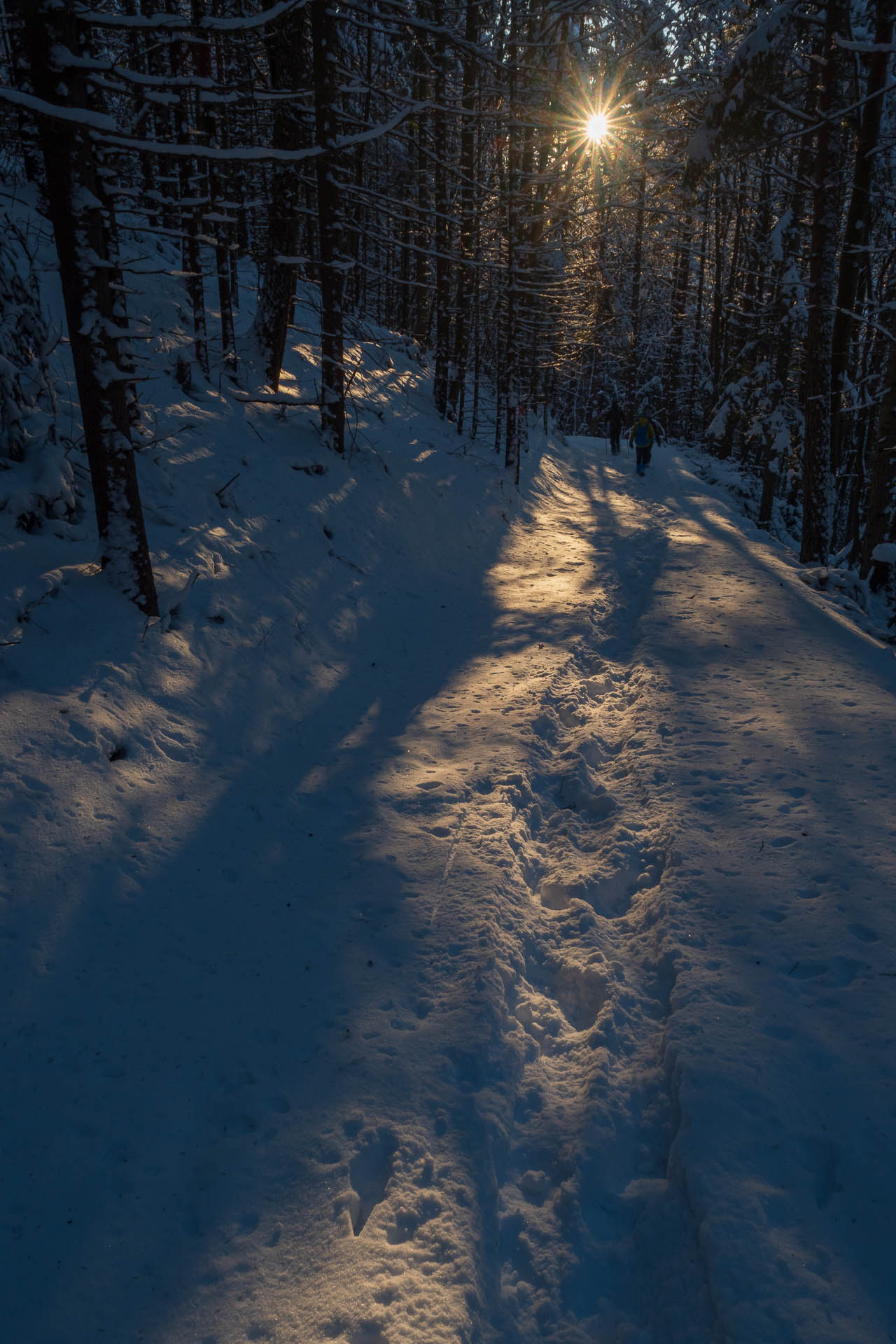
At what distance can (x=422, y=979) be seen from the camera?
12.9 feet

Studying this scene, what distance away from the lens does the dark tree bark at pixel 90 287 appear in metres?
4.65

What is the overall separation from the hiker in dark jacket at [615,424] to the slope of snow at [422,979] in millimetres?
Answer: 21146

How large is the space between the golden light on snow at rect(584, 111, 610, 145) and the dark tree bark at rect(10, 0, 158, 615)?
16879mm

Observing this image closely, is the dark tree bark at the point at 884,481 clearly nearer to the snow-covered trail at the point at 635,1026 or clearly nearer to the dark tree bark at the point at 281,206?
the snow-covered trail at the point at 635,1026

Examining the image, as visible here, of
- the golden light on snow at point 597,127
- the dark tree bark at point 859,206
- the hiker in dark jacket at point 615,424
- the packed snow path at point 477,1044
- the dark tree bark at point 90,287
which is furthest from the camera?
the hiker in dark jacket at point 615,424

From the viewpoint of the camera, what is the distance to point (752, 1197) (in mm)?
2699

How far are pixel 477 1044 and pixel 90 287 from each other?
18.1 ft

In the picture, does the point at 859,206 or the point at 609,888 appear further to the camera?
the point at 859,206

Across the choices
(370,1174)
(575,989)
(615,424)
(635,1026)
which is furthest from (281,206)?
(615,424)

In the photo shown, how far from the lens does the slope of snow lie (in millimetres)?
2611

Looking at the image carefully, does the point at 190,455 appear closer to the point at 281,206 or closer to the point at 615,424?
the point at 281,206

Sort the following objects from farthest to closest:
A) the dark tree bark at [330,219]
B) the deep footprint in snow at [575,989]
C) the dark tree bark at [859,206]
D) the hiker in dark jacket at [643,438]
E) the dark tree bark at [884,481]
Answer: the hiker in dark jacket at [643,438] → the dark tree bark at [859,206] → the dark tree bark at [884,481] → the dark tree bark at [330,219] → the deep footprint in snow at [575,989]

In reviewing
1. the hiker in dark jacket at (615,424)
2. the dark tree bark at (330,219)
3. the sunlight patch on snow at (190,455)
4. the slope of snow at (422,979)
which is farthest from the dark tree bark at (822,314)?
the hiker in dark jacket at (615,424)

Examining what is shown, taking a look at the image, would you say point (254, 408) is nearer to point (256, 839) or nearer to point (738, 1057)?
point (256, 839)
